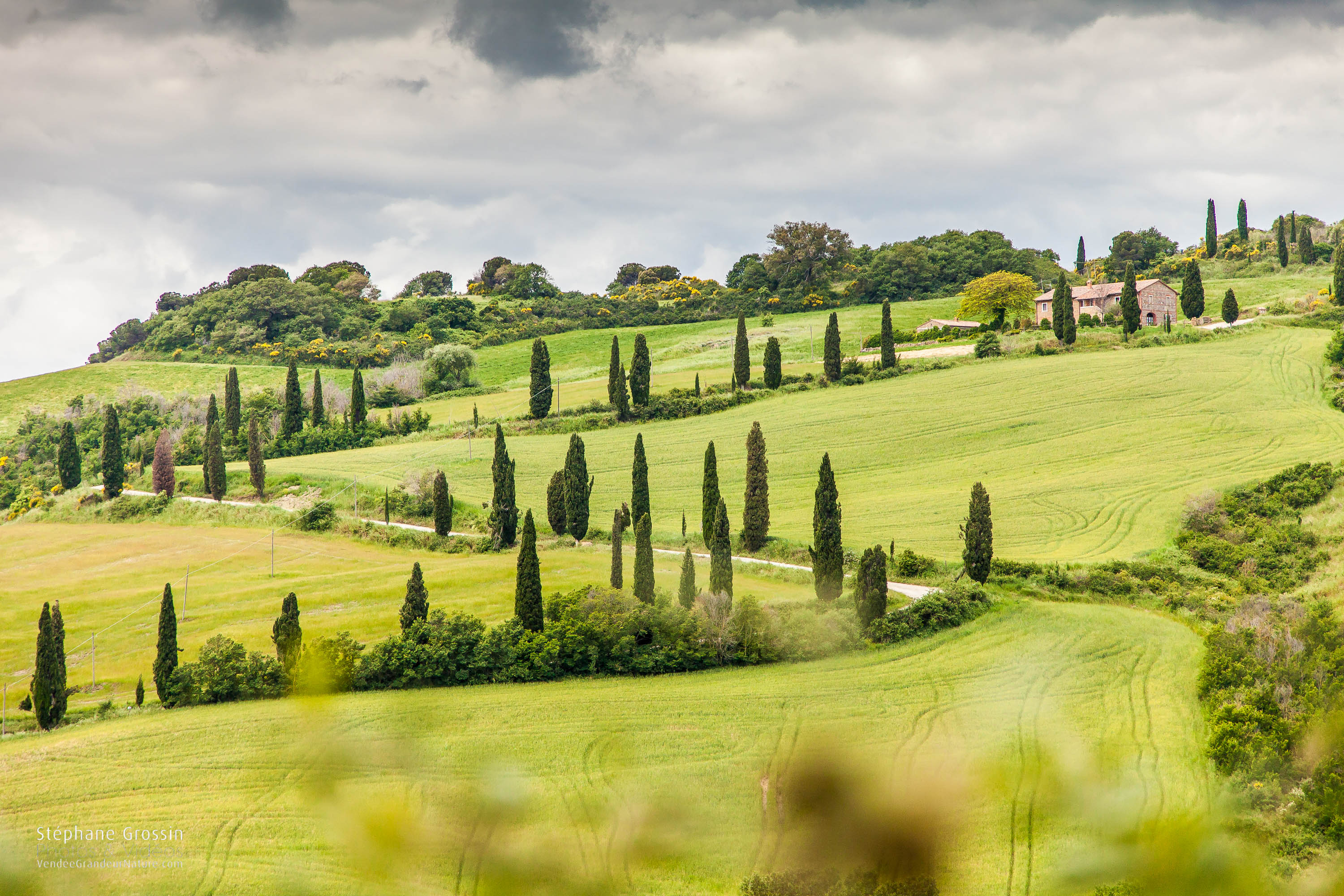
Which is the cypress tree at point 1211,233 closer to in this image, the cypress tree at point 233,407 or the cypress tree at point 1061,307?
the cypress tree at point 1061,307

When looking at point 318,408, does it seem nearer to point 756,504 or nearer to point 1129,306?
point 756,504

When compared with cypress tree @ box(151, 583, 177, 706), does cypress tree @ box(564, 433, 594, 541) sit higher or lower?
higher

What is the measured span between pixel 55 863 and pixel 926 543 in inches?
1500

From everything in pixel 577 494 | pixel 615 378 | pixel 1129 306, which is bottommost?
pixel 577 494

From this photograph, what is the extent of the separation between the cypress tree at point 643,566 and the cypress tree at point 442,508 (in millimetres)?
20039

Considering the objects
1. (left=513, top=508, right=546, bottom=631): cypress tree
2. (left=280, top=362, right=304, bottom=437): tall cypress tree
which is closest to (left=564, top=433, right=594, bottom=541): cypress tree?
(left=513, top=508, right=546, bottom=631): cypress tree

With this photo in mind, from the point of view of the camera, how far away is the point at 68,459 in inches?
3054

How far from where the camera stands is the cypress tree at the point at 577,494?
54.3 meters

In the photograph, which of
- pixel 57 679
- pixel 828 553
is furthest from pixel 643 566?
pixel 57 679

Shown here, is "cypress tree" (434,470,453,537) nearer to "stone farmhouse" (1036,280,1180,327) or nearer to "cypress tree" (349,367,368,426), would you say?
"cypress tree" (349,367,368,426)

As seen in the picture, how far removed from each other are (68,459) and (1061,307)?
262 feet

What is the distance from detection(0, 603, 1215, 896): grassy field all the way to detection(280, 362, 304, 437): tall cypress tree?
52.5m

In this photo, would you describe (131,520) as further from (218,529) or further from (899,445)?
(899,445)

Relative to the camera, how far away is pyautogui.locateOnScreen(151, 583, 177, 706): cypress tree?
115 ft
